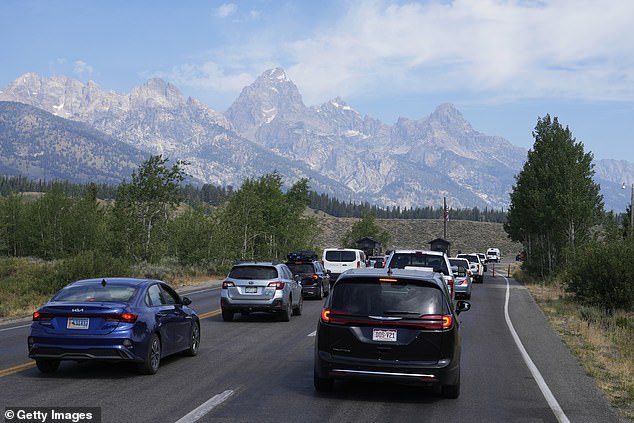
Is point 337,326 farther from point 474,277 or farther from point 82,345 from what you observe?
point 474,277

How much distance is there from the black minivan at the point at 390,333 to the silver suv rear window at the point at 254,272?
437 inches

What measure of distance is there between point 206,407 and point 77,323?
9.45 feet

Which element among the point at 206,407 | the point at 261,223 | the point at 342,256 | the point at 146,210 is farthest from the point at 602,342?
the point at 261,223

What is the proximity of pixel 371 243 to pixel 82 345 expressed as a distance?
266 ft

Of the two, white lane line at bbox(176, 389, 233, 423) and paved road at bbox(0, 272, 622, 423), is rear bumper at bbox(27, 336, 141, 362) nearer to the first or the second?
paved road at bbox(0, 272, 622, 423)

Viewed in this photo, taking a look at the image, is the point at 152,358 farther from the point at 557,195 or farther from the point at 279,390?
the point at 557,195

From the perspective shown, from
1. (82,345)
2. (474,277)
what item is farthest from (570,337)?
(474,277)

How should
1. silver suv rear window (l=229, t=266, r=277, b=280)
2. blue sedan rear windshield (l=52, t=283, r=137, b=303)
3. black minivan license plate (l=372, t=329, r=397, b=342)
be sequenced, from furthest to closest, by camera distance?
silver suv rear window (l=229, t=266, r=277, b=280) → blue sedan rear windshield (l=52, t=283, r=137, b=303) → black minivan license plate (l=372, t=329, r=397, b=342)

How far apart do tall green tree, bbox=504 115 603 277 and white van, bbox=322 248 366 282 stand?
1139 cm

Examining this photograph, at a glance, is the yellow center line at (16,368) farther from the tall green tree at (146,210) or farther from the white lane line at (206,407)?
the tall green tree at (146,210)

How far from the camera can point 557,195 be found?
43.7 metres

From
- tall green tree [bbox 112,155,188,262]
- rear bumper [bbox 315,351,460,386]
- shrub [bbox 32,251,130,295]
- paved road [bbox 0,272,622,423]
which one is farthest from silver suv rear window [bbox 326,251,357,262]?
rear bumper [bbox 315,351,460,386]

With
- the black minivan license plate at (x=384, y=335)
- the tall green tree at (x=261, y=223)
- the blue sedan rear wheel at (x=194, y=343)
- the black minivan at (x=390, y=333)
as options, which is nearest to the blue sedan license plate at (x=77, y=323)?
the blue sedan rear wheel at (x=194, y=343)

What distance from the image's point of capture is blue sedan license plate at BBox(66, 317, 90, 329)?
11070 mm
